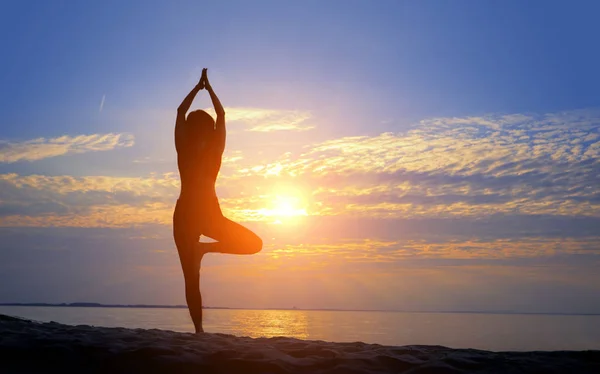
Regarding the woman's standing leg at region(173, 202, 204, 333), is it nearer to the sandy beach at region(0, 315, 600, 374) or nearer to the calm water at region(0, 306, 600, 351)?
the sandy beach at region(0, 315, 600, 374)

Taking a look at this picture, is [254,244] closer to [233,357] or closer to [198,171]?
[198,171]

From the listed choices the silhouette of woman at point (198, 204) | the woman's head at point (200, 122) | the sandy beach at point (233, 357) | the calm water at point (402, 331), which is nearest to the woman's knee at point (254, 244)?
the silhouette of woman at point (198, 204)

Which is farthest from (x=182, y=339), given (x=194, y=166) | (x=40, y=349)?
(x=194, y=166)

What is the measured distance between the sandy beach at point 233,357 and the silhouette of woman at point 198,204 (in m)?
3.12

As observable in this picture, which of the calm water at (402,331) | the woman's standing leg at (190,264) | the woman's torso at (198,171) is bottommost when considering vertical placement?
the calm water at (402,331)

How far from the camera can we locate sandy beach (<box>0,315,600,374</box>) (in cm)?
733

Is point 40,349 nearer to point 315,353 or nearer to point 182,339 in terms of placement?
point 182,339

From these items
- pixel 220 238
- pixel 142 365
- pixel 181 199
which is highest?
pixel 181 199

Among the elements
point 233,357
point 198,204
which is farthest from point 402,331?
point 233,357

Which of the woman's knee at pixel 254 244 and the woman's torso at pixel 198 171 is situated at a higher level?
the woman's torso at pixel 198 171

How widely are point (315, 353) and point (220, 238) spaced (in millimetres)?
4729

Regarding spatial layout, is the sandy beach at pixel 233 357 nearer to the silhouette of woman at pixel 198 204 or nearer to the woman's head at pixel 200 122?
the silhouette of woman at pixel 198 204

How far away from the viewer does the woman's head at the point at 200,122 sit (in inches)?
486

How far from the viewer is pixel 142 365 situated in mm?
7383
